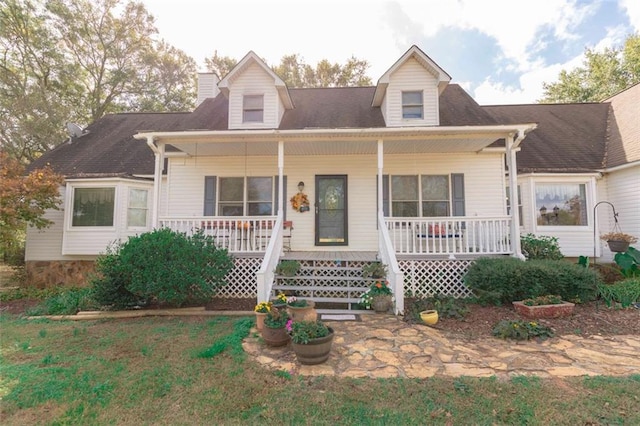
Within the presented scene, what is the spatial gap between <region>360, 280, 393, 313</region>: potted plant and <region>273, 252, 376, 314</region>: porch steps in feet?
0.66

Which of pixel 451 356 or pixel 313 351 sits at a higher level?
pixel 313 351

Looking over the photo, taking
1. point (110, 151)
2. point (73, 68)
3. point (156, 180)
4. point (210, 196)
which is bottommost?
point (210, 196)

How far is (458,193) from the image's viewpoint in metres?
8.36

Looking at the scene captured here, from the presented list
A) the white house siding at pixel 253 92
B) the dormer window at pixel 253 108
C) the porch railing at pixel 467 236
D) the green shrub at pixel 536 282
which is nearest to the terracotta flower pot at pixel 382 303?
the porch railing at pixel 467 236

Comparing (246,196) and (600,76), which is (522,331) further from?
(600,76)

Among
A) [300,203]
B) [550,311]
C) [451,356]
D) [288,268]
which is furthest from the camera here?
[300,203]

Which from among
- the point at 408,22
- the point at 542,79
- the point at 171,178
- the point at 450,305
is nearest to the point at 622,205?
the point at 450,305

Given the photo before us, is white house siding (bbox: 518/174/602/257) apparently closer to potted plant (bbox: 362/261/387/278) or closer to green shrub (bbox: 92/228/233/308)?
potted plant (bbox: 362/261/387/278)

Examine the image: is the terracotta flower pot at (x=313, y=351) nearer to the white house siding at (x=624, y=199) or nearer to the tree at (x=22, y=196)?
the tree at (x=22, y=196)

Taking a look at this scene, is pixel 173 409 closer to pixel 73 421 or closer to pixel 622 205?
pixel 73 421

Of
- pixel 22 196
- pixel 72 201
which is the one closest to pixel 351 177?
pixel 72 201

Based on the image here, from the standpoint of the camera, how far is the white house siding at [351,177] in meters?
8.40

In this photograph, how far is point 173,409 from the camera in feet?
8.93

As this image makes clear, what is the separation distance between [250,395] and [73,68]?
19244 millimetres
